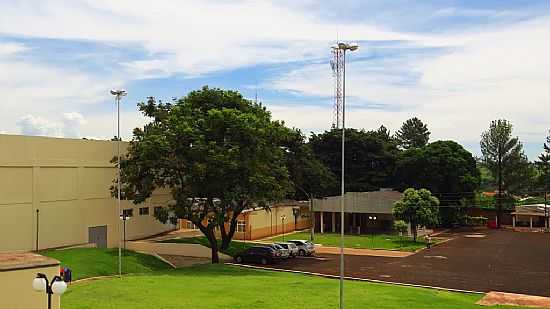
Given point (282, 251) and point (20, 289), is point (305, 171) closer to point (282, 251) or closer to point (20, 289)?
point (282, 251)

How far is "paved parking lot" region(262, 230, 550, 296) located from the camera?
35400mm

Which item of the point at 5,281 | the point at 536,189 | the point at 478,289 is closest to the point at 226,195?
the point at 478,289

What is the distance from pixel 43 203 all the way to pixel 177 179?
9.61 meters

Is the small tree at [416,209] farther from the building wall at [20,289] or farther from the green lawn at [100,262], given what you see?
the building wall at [20,289]

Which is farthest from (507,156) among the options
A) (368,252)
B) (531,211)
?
(368,252)

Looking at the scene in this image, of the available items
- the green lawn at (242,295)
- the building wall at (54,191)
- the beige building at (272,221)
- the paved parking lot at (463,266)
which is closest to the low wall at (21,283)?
the green lawn at (242,295)

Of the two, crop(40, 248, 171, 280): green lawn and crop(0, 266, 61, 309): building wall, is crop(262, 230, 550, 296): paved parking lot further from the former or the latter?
crop(0, 266, 61, 309): building wall

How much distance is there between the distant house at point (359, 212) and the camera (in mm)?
68125

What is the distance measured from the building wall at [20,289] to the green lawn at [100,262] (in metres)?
15.6

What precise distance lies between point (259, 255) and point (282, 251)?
81.3 inches

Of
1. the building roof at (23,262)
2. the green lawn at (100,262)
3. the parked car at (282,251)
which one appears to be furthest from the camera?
the parked car at (282,251)

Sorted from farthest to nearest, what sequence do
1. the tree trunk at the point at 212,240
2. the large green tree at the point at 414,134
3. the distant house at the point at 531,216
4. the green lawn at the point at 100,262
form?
the large green tree at the point at 414,134
the distant house at the point at 531,216
the tree trunk at the point at 212,240
the green lawn at the point at 100,262

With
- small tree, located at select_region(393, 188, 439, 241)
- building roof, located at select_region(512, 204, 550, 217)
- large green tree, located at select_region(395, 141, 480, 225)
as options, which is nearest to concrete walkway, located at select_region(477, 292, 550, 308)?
small tree, located at select_region(393, 188, 439, 241)

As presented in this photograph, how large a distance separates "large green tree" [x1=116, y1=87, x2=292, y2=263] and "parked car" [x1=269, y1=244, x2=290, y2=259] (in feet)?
14.5
